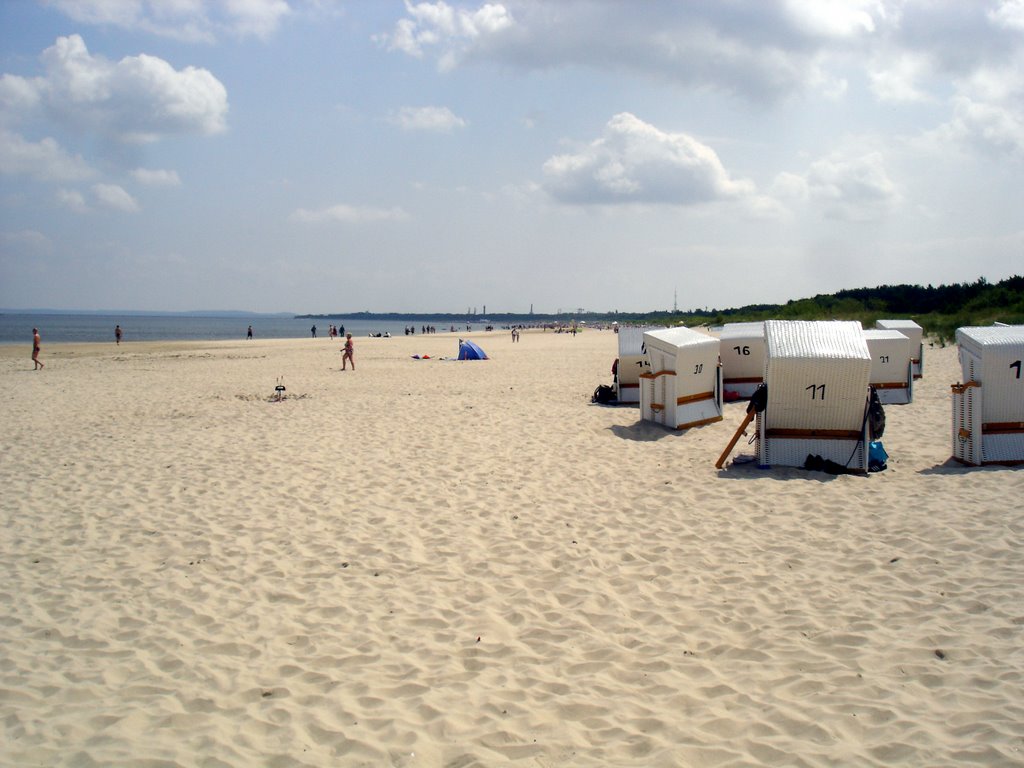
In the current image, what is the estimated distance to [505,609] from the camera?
542 cm

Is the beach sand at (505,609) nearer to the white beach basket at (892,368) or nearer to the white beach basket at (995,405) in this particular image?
the white beach basket at (995,405)

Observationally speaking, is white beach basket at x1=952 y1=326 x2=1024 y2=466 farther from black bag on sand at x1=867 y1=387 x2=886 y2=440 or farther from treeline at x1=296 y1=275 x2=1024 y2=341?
treeline at x1=296 y1=275 x2=1024 y2=341

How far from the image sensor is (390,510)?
7949 mm

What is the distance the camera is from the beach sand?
3.79m

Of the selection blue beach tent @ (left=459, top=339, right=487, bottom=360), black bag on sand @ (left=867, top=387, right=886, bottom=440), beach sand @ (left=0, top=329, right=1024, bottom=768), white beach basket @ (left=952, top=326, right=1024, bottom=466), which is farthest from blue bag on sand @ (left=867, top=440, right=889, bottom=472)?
blue beach tent @ (left=459, top=339, right=487, bottom=360)

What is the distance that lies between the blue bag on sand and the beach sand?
34cm

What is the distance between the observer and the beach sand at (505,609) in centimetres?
379

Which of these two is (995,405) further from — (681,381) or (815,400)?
(681,381)

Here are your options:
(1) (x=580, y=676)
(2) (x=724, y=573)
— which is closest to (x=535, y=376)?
(2) (x=724, y=573)

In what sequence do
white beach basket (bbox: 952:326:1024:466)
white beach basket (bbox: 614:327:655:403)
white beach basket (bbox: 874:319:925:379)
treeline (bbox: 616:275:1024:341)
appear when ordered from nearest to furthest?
white beach basket (bbox: 952:326:1024:466) → white beach basket (bbox: 614:327:655:403) → white beach basket (bbox: 874:319:925:379) → treeline (bbox: 616:275:1024:341)

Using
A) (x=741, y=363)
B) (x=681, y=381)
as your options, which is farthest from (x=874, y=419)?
(x=741, y=363)

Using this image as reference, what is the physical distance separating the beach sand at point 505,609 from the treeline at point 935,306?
2776 centimetres

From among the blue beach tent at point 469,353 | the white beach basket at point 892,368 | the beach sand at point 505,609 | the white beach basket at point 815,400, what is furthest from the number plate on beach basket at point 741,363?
the blue beach tent at point 469,353

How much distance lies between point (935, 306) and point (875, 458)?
55974 mm
